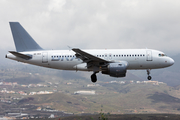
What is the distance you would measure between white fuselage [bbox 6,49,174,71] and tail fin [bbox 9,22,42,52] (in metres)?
2.58

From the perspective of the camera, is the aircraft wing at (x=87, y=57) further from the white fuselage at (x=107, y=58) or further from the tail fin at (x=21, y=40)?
the tail fin at (x=21, y=40)

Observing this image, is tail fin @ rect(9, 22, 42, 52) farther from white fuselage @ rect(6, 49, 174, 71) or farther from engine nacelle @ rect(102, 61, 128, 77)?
engine nacelle @ rect(102, 61, 128, 77)

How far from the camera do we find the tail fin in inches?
2044

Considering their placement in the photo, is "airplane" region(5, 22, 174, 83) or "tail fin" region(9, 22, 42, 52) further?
"tail fin" region(9, 22, 42, 52)

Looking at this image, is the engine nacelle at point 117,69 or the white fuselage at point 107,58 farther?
the white fuselage at point 107,58

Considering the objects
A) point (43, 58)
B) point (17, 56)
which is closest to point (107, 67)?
point (43, 58)

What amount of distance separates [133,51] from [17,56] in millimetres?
23588

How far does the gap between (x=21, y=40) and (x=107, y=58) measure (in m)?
19.1

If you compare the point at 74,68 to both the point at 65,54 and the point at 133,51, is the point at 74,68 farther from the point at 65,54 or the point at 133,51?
the point at 133,51

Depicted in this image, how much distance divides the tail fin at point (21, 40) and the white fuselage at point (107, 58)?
2.58 m

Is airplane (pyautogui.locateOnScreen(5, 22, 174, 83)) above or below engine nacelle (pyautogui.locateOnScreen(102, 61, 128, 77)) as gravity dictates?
above

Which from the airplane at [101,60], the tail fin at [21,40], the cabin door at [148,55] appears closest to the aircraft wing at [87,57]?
the airplane at [101,60]

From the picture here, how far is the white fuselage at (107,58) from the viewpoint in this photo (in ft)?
157

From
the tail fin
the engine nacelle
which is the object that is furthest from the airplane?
the tail fin
